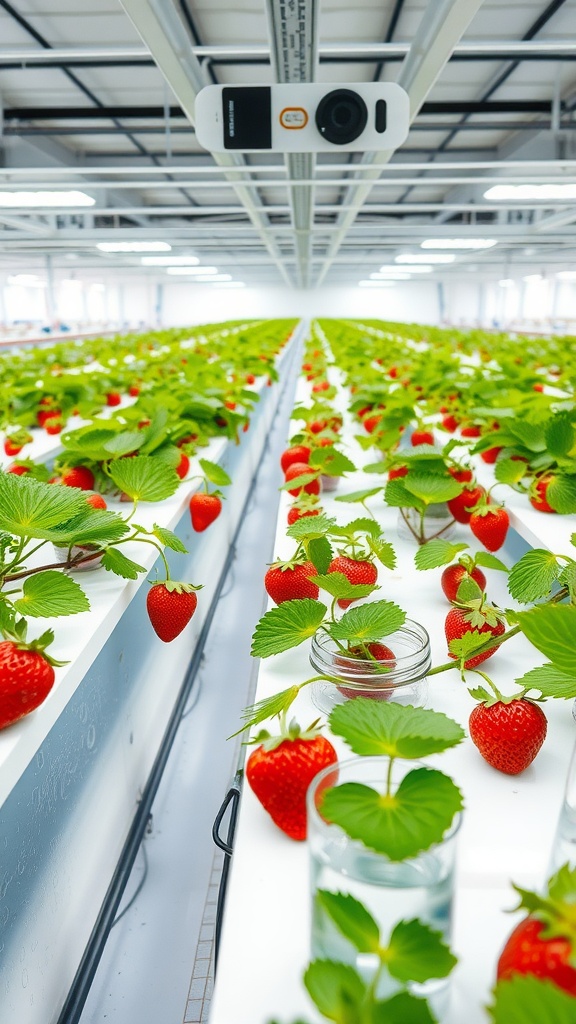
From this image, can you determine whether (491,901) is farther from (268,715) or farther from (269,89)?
(269,89)

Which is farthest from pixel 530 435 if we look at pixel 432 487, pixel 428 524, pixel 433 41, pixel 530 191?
pixel 530 191

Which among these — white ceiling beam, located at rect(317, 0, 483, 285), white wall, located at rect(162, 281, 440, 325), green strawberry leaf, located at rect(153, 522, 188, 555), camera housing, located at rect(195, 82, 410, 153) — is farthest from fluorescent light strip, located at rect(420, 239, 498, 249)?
white wall, located at rect(162, 281, 440, 325)

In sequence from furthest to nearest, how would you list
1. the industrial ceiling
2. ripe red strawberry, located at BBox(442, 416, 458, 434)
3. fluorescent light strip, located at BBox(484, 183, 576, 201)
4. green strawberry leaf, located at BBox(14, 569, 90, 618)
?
fluorescent light strip, located at BBox(484, 183, 576, 201), the industrial ceiling, ripe red strawberry, located at BBox(442, 416, 458, 434), green strawberry leaf, located at BBox(14, 569, 90, 618)

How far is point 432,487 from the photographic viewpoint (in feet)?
5.62

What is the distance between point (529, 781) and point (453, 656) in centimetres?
29

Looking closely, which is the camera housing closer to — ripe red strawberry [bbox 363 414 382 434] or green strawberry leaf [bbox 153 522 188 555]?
ripe red strawberry [bbox 363 414 382 434]

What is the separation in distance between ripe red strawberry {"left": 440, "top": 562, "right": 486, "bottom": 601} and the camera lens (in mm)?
2379

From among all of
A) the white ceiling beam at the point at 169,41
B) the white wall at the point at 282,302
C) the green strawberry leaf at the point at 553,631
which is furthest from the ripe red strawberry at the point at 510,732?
the white wall at the point at 282,302

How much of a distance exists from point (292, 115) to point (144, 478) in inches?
86.6

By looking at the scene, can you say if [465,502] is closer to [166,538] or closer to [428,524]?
[428,524]

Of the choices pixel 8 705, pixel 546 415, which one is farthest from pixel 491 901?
pixel 546 415

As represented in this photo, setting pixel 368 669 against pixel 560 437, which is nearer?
pixel 368 669

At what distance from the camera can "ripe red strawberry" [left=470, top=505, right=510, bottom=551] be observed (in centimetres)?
179

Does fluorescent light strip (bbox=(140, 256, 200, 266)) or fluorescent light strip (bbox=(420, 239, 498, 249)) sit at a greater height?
fluorescent light strip (bbox=(140, 256, 200, 266))
